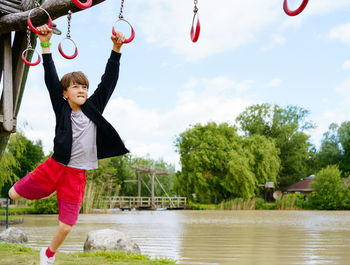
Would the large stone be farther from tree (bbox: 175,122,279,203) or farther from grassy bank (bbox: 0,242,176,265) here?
tree (bbox: 175,122,279,203)

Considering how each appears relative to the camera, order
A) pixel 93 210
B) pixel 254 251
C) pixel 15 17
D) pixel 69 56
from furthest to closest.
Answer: pixel 93 210, pixel 254 251, pixel 15 17, pixel 69 56

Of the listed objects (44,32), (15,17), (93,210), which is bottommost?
(93,210)

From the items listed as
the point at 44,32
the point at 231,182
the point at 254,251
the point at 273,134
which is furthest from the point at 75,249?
the point at 273,134

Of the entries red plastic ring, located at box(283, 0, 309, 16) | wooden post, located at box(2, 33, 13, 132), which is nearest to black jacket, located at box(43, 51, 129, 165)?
red plastic ring, located at box(283, 0, 309, 16)

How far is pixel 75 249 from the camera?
754cm

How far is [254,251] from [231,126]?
29836mm

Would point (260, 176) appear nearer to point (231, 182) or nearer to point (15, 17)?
point (231, 182)

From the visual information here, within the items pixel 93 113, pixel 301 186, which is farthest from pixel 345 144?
pixel 93 113

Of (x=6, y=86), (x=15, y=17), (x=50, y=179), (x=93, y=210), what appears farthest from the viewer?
(x=93, y=210)

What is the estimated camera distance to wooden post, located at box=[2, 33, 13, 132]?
5531mm

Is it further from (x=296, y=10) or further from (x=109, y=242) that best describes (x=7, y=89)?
(x=296, y=10)

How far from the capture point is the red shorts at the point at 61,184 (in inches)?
119

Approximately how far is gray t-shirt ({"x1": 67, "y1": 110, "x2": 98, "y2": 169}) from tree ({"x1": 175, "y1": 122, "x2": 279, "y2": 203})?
3006 centimetres

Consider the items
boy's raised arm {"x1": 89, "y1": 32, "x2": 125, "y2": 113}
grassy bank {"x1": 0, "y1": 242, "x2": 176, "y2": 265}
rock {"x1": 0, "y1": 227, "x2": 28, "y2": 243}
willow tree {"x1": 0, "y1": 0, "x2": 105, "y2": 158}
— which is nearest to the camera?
boy's raised arm {"x1": 89, "y1": 32, "x2": 125, "y2": 113}
